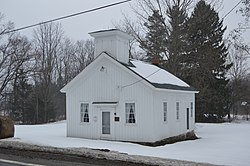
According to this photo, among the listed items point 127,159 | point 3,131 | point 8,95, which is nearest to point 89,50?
point 8,95

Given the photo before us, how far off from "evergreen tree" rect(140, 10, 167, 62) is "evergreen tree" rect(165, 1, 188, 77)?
841 mm

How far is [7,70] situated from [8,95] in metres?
4.68

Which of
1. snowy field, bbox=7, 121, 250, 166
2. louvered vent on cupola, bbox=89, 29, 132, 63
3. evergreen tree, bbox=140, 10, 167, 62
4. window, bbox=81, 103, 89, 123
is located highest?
evergreen tree, bbox=140, 10, 167, 62

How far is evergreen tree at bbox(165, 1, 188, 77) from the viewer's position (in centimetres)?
4144

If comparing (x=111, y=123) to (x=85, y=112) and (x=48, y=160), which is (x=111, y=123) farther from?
(x=48, y=160)

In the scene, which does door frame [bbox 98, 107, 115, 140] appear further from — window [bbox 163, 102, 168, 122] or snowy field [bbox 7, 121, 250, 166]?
window [bbox 163, 102, 168, 122]

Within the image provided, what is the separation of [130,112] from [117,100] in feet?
3.71

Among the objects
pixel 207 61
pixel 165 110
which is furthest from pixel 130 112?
pixel 207 61

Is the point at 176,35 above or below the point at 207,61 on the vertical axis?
above

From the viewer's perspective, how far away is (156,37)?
140ft

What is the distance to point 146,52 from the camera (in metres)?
45.0

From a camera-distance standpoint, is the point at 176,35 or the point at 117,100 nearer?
the point at 117,100

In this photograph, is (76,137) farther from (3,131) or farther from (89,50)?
(89,50)

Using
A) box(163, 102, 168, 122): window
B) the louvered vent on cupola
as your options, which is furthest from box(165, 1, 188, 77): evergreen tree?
box(163, 102, 168, 122): window
